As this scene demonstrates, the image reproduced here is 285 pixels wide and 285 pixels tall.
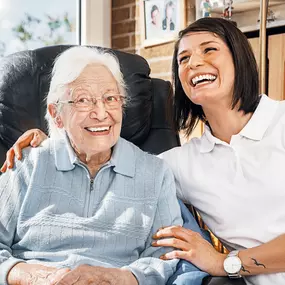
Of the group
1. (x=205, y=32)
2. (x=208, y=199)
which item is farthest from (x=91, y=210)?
(x=205, y=32)

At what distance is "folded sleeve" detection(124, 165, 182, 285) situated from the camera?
4.96 ft

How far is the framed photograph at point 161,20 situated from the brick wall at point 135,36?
4 cm

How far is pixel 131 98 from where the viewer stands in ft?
6.58

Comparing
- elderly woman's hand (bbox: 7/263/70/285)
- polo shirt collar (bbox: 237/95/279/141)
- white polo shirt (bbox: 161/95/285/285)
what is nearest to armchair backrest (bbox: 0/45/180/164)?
white polo shirt (bbox: 161/95/285/285)

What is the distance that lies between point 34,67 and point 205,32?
25.0 inches

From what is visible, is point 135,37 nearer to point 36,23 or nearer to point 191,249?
point 36,23

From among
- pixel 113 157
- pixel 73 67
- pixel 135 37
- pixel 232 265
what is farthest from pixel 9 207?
pixel 135 37

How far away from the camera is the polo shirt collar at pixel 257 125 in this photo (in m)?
1.67

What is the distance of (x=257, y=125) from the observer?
1679 mm

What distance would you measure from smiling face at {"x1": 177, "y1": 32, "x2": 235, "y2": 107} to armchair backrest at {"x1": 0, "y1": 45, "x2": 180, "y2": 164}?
1.09ft

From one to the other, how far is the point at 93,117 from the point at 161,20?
1.83m

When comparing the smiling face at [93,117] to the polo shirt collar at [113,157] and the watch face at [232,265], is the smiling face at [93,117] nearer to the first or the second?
the polo shirt collar at [113,157]

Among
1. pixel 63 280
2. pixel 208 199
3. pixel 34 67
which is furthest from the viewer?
pixel 34 67

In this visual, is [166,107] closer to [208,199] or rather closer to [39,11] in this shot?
[208,199]
